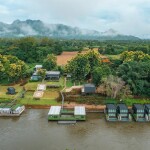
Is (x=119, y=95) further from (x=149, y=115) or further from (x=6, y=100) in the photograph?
(x=6, y=100)

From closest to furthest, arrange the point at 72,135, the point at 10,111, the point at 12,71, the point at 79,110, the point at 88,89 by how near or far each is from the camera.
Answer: the point at 72,135 → the point at 79,110 → the point at 10,111 → the point at 88,89 → the point at 12,71

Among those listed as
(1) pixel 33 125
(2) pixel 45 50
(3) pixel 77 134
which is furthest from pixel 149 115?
(2) pixel 45 50

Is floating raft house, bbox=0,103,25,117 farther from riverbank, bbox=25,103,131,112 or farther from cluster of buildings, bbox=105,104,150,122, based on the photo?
cluster of buildings, bbox=105,104,150,122

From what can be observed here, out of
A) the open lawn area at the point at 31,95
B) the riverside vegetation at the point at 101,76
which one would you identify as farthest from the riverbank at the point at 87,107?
the riverside vegetation at the point at 101,76

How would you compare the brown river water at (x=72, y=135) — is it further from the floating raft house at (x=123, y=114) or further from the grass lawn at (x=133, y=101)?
the grass lawn at (x=133, y=101)

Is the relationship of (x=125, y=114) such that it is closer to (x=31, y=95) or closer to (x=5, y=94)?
(x=31, y=95)

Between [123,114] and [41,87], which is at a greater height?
[41,87]

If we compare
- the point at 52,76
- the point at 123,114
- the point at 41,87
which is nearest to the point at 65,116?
the point at 123,114

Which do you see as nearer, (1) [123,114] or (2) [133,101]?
(1) [123,114]
